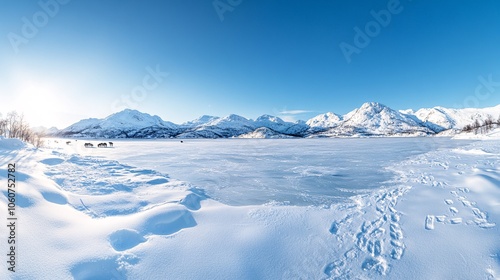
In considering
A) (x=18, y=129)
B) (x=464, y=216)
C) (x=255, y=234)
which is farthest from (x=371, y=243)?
(x=18, y=129)

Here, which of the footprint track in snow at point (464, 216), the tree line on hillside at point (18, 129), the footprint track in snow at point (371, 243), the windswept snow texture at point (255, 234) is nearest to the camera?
the windswept snow texture at point (255, 234)

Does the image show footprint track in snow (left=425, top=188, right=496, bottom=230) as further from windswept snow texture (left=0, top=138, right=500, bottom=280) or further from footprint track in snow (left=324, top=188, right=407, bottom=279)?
footprint track in snow (left=324, top=188, right=407, bottom=279)

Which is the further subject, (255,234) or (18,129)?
(18,129)

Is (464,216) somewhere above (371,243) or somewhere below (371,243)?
above

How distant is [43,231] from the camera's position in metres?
4.20

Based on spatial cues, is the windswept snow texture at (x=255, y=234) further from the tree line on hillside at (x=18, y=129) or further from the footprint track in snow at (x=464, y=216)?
the tree line on hillside at (x=18, y=129)

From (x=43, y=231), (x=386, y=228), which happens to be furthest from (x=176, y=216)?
(x=386, y=228)

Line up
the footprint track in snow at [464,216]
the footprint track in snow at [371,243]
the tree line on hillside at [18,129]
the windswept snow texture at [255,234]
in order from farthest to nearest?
the tree line on hillside at [18,129], the footprint track in snow at [464,216], the footprint track in snow at [371,243], the windswept snow texture at [255,234]

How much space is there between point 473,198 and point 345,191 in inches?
144

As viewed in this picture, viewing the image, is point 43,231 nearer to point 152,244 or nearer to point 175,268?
point 152,244

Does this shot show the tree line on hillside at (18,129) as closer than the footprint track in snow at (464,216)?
No

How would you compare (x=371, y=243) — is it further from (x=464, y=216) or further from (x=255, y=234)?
(x=464, y=216)

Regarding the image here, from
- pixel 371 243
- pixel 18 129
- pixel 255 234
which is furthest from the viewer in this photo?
pixel 18 129

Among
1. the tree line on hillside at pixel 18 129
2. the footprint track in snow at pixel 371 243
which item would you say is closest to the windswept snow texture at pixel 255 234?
the footprint track in snow at pixel 371 243
